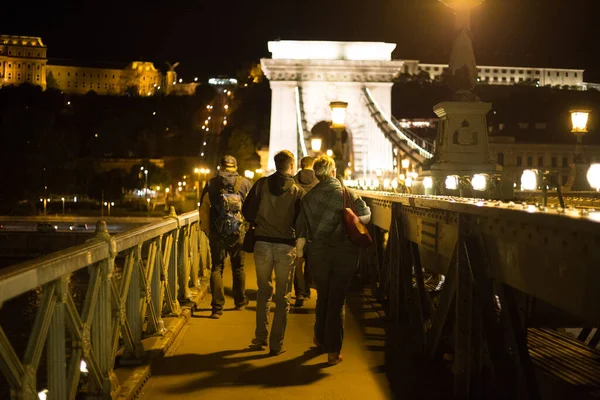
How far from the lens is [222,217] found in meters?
7.83

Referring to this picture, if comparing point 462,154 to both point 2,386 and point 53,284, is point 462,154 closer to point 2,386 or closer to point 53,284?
point 2,386

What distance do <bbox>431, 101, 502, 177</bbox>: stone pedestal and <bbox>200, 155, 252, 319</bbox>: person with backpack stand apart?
4903 mm

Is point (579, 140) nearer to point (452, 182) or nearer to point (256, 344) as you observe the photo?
point (452, 182)

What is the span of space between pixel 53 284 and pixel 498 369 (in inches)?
91.4

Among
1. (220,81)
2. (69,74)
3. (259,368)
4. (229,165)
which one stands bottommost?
(259,368)

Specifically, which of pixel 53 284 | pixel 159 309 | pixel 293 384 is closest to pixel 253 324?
pixel 159 309

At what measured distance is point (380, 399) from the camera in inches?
200

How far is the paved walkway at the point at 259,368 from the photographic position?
5203mm

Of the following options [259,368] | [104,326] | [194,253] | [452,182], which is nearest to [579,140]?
[452,182]

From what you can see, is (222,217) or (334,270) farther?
(222,217)

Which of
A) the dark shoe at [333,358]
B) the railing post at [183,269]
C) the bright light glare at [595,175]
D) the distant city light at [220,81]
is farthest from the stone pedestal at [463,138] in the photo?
the distant city light at [220,81]

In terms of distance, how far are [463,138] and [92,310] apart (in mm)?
8935

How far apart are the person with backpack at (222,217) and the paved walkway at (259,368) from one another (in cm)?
51

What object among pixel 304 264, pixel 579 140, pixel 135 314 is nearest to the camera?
pixel 135 314
